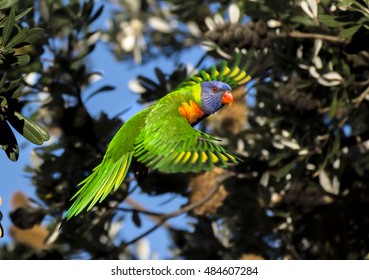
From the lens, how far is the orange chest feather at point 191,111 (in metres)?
2.66

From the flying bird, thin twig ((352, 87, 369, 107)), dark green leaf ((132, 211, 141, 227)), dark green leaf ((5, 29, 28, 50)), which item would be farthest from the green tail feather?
dark green leaf ((132, 211, 141, 227))

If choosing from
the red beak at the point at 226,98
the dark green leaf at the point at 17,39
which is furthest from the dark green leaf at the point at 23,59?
the red beak at the point at 226,98

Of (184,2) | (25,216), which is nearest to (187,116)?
(25,216)

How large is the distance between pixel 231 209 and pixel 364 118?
84 centimetres

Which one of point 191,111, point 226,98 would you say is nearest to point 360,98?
point 226,98

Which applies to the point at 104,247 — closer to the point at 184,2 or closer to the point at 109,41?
the point at 184,2

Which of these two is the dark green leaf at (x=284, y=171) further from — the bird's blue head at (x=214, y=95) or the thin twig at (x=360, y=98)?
the bird's blue head at (x=214, y=95)

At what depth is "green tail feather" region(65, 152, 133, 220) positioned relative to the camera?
247cm

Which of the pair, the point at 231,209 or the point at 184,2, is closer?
the point at 231,209

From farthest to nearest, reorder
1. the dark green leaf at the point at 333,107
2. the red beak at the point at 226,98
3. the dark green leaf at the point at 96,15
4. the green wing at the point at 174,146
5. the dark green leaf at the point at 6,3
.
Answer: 1. the dark green leaf at the point at 96,15
2. the dark green leaf at the point at 333,107
3. the red beak at the point at 226,98
4. the dark green leaf at the point at 6,3
5. the green wing at the point at 174,146

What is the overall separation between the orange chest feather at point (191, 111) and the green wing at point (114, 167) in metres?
0.10

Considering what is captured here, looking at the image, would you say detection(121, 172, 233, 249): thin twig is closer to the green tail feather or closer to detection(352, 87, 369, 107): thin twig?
detection(352, 87, 369, 107): thin twig

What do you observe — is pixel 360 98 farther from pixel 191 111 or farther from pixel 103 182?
pixel 103 182

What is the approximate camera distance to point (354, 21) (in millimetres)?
2664
